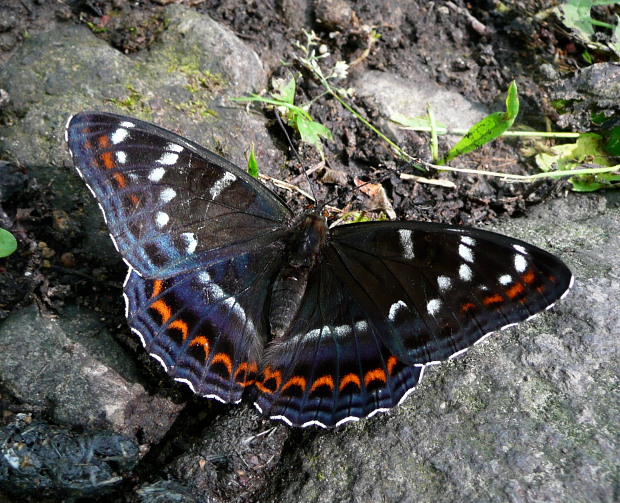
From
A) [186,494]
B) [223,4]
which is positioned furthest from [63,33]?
[186,494]

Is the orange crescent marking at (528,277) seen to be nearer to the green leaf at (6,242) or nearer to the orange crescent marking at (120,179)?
the orange crescent marking at (120,179)

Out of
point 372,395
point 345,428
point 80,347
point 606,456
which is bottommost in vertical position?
point 80,347

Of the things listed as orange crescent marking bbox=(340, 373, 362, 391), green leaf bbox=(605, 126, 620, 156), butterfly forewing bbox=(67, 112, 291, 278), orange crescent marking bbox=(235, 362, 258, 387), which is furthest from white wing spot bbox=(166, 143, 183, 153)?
green leaf bbox=(605, 126, 620, 156)

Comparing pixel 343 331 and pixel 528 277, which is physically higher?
pixel 528 277

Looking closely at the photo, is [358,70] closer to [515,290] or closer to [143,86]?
[143,86]

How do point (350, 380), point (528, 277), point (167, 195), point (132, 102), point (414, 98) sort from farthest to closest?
1. point (414, 98)
2. point (132, 102)
3. point (167, 195)
4. point (350, 380)
5. point (528, 277)

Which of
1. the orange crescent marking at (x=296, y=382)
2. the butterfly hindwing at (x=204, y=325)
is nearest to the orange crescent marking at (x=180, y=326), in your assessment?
the butterfly hindwing at (x=204, y=325)

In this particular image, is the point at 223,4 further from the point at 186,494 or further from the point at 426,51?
the point at 186,494

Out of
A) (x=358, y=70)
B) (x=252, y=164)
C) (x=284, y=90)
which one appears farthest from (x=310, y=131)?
(x=358, y=70)
